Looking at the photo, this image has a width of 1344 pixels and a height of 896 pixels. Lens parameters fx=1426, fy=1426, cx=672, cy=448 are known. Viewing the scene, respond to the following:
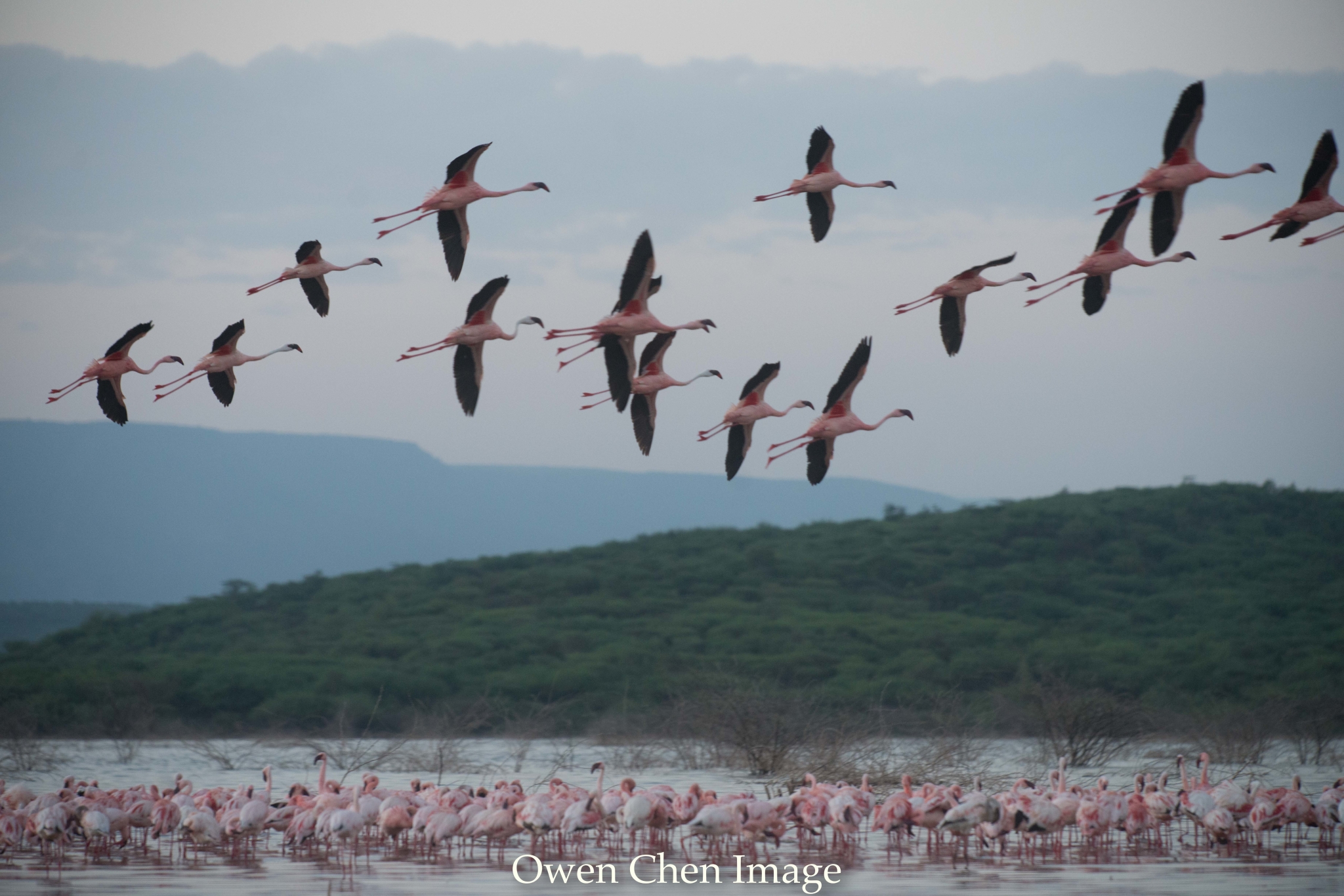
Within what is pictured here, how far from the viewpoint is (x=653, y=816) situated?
15312mm

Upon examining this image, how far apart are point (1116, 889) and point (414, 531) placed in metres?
154

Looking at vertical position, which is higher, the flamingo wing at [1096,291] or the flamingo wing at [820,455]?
the flamingo wing at [1096,291]

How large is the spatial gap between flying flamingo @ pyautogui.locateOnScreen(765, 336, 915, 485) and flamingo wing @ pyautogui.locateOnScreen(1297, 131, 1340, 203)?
431 centimetres

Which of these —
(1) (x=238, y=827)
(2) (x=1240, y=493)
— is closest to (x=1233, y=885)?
(1) (x=238, y=827)

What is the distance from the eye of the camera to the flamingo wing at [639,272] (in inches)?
496

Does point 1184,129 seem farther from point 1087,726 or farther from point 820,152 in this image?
point 1087,726

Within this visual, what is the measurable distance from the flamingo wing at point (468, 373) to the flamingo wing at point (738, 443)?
2.63m

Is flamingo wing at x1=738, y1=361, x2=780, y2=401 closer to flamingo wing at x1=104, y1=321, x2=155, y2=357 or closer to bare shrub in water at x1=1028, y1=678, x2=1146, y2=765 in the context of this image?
flamingo wing at x1=104, y1=321, x2=155, y2=357

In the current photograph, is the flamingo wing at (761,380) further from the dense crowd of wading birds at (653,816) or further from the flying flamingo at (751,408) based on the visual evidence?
the dense crowd of wading birds at (653,816)

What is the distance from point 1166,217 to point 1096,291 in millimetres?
1158

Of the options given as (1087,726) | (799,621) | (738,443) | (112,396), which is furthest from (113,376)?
(799,621)

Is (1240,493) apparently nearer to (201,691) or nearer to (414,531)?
(201,691)

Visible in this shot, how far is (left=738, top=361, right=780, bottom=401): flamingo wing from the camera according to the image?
1509cm

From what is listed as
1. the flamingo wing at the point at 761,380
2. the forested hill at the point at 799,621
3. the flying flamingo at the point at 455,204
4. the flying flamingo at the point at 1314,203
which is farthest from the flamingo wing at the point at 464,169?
the forested hill at the point at 799,621
